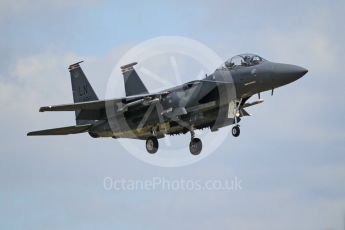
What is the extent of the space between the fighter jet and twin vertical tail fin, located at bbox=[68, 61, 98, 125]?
4.75 feet

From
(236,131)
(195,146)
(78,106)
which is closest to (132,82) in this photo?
(78,106)

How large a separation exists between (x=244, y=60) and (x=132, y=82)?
7.34 meters

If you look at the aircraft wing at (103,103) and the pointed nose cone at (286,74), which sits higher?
the pointed nose cone at (286,74)

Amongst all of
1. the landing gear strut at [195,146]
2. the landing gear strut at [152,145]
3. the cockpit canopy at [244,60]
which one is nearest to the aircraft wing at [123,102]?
the cockpit canopy at [244,60]

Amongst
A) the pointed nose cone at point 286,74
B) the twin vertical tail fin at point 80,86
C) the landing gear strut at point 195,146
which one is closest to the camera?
the pointed nose cone at point 286,74

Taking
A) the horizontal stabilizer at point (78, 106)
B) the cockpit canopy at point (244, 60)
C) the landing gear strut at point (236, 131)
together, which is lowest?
the landing gear strut at point (236, 131)

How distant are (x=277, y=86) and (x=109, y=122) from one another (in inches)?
313

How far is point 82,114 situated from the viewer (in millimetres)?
43531

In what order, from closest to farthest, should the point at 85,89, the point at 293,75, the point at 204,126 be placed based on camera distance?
the point at 293,75 → the point at 204,126 → the point at 85,89

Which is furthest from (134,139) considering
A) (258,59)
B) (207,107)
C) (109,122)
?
(258,59)

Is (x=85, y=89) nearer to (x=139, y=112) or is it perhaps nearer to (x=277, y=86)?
(x=139, y=112)

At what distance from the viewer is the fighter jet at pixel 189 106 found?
40.1m

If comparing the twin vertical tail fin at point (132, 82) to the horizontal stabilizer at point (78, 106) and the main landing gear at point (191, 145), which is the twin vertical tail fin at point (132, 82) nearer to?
the horizontal stabilizer at point (78, 106)

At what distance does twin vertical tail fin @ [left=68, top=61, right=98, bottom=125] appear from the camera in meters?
45.9
